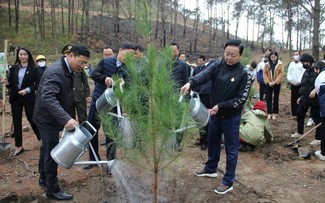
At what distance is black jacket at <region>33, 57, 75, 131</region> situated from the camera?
2902 mm

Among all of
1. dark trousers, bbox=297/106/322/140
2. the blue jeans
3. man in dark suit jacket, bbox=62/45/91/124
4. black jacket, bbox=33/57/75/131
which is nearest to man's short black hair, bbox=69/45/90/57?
black jacket, bbox=33/57/75/131

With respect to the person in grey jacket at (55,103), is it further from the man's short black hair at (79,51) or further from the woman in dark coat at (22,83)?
the woman in dark coat at (22,83)

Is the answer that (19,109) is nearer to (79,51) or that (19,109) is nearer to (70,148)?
(79,51)

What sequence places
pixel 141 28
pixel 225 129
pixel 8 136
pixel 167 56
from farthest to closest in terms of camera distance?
pixel 8 136 < pixel 225 129 < pixel 167 56 < pixel 141 28

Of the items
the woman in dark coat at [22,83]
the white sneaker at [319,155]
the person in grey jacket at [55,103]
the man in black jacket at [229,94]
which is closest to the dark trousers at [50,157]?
the person in grey jacket at [55,103]

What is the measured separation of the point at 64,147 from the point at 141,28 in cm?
120

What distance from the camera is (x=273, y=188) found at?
12.4 feet

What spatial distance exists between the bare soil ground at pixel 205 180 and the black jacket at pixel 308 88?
0.77m

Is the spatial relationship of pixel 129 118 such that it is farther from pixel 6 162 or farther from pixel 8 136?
pixel 8 136

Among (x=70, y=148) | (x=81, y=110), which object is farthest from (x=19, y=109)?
(x=70, y=148)

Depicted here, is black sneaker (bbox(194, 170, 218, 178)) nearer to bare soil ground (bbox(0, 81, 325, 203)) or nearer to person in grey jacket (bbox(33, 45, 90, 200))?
bare soil ground (bbox(0, 81, 325, 203))

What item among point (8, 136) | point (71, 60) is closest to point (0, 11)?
point (8, 136)

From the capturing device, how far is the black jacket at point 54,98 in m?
2.90

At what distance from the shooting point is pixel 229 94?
335 cm
